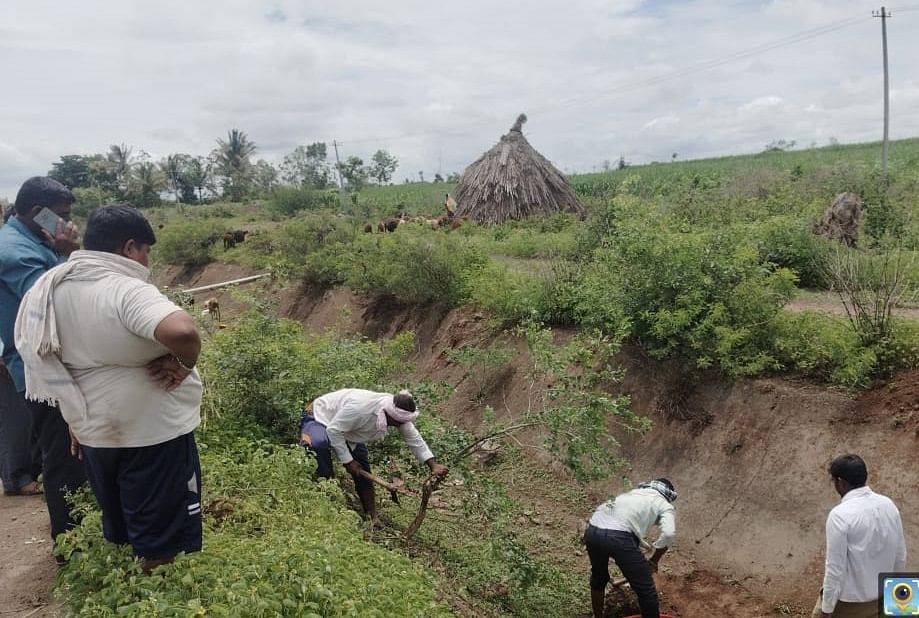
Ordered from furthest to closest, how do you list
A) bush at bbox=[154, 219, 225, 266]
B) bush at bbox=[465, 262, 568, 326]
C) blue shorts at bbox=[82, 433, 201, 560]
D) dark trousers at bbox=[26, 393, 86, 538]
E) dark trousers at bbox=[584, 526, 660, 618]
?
1. bush at bbox=[154, 219, 225, 266]
2. bush at bbox=[465, 262, 568, 326]
3. dark trousers at bbox=[584, 526, 660, 618]
4. dark trousers at bbox=[26, 393, 86, 538]
5. blue shorts at bbox=[82, 433, 201, 560]

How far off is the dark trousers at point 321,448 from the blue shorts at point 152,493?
1.79m

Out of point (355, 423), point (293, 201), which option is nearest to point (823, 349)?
point (355, 423)

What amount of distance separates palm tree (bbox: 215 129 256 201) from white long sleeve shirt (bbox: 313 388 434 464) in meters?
46.2

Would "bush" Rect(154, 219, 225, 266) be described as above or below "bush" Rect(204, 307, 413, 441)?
above

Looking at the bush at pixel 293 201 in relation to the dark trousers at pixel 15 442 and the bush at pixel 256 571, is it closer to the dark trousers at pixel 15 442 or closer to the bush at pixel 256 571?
the dark trousers at pixel 15 442

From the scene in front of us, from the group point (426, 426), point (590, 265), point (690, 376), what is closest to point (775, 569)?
point (690, 376)

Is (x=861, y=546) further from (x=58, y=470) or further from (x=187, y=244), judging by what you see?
(x=187, y=244)

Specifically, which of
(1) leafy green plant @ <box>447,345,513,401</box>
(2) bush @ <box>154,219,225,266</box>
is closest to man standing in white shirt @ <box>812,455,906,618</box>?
(1) leafy green plant @ <box>447,345,513,401</box>

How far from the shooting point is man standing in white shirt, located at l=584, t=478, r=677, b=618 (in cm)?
446

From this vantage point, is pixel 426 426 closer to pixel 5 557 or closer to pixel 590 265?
pixel 5 557

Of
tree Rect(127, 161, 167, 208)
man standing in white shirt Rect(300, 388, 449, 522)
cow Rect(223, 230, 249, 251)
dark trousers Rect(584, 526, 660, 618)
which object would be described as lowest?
dark trousers Rect(584, 526, 660, 618)

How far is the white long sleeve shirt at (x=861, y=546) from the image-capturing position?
340 centimetres

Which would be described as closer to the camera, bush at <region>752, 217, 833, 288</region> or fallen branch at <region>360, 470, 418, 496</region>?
fallen branch at <region>360, 470, 418, 496</region>

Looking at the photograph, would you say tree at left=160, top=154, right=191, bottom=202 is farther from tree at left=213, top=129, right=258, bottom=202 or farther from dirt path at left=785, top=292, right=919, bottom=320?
Result: dirt path at left=785, top=292, right=919, bottom=320
